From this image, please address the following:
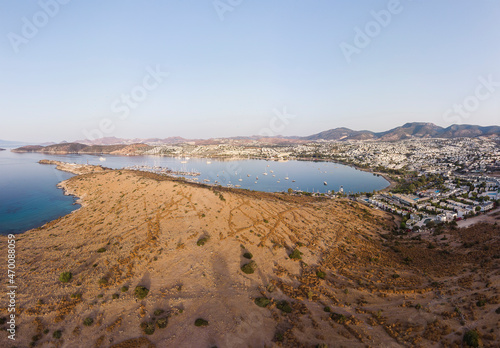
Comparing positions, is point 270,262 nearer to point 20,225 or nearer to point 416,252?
point 416,252

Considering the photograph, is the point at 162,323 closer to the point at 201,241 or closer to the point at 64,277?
the point at 201,241

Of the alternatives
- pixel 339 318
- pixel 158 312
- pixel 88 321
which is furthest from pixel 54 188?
pixel 339 318

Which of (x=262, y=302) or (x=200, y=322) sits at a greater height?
(x=200, y=322)

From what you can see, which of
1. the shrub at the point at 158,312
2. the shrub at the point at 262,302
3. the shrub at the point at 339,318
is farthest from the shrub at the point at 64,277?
the shrub at the point at 339,318

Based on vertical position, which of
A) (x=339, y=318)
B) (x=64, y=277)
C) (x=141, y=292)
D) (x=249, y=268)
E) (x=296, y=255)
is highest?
(x=64, y=277)

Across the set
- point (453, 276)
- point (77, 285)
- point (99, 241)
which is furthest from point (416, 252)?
point (99, 241)

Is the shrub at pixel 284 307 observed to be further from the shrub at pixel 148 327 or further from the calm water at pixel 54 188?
the calm water at pixel 54 188
